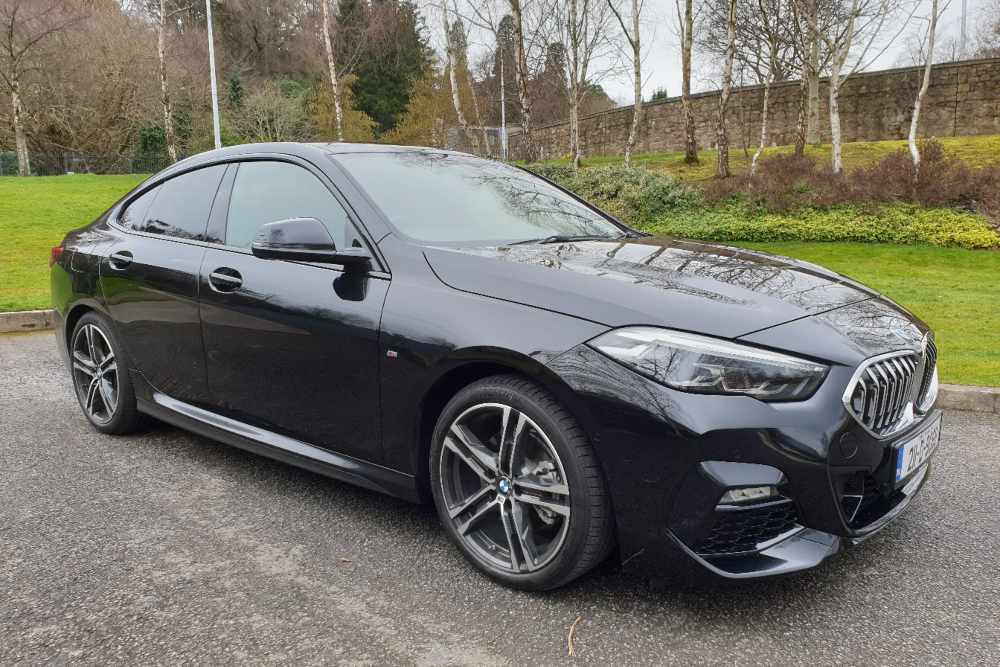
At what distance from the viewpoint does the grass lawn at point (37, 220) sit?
10271 millimetres

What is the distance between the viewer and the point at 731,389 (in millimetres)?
2289

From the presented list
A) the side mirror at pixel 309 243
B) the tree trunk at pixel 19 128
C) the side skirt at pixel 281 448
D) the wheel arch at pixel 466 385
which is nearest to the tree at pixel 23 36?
the tree trunk at pixel 19 128

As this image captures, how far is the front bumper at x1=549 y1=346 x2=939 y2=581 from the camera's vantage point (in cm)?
226

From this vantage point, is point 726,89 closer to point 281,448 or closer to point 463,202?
point 463,202

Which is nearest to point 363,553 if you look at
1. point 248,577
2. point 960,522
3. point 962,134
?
point 248,577

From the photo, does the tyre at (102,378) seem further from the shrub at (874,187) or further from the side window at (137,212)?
the shrub at (874,187)

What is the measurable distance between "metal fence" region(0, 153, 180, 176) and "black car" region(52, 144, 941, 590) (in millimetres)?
37053

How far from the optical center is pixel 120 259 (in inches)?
165

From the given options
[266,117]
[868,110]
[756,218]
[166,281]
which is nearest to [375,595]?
[166,281]

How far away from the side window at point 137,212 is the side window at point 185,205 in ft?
0.15

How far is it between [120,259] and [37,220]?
51.4ft

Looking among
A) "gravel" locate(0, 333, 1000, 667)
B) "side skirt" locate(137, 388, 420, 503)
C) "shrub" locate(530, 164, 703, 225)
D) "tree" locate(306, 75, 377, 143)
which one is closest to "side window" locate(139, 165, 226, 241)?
"side skirt" locate(137, 388, 420, 503)

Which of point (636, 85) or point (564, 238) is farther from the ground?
point (636, 85)

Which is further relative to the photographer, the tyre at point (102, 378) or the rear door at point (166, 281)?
the tyre at point (102, 378)
